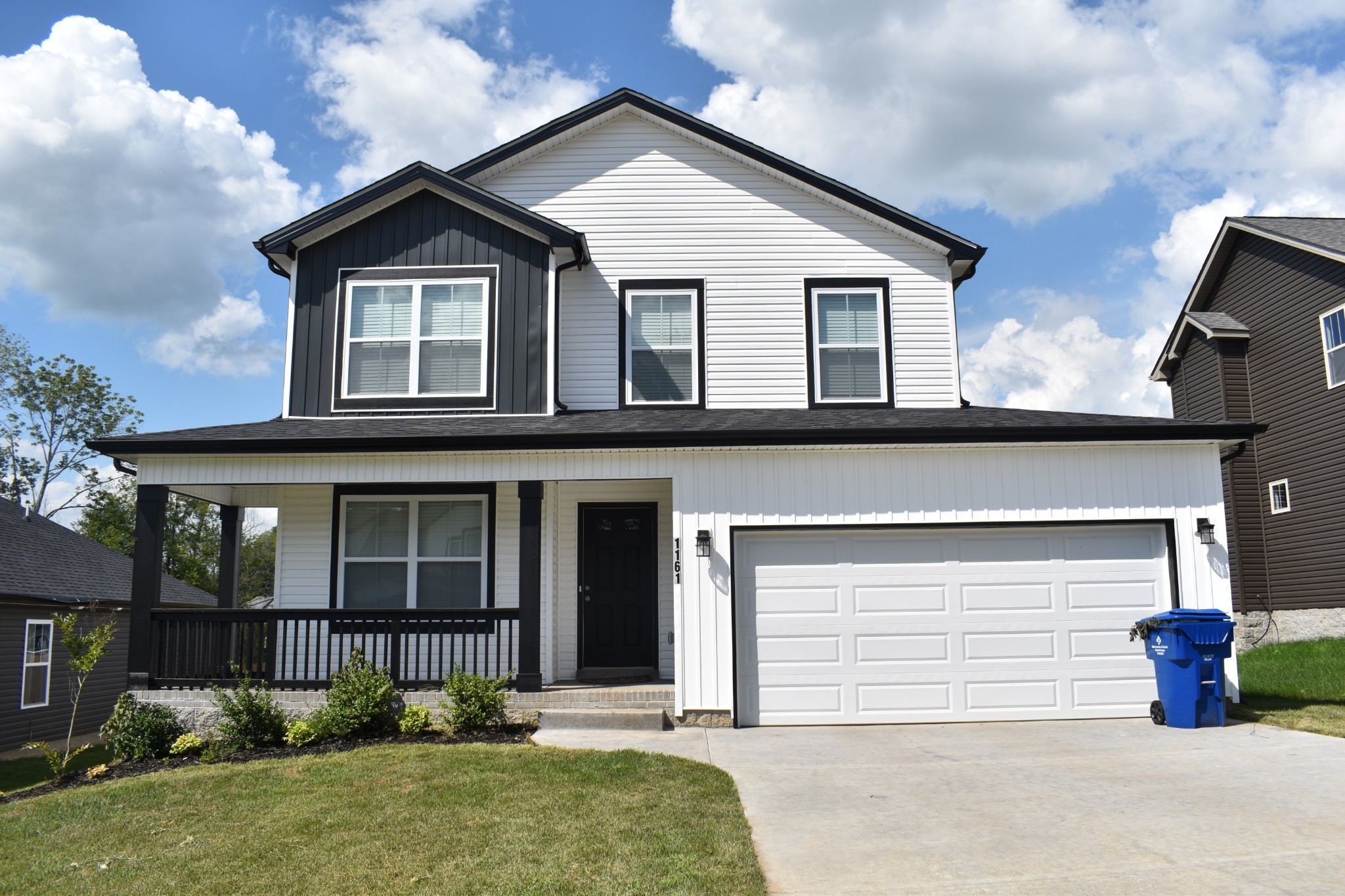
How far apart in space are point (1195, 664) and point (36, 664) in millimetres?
20335

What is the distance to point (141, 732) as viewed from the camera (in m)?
9.80

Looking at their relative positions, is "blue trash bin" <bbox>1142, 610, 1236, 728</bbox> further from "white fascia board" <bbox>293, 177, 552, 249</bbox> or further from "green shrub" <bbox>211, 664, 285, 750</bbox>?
"green shrub" <bbox>211, 664, 285, 750</bbox>

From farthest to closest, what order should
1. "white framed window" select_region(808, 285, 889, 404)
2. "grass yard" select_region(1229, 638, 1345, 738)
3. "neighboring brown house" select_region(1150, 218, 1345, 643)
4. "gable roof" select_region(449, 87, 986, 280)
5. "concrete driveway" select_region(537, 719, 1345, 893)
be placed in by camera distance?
1. "neighboring brown house" select_region(1150, 218, 1345, 643)
2. "gable roof" select_region(449, 87, 986, 280)
3. "white framed window" select_region(808, 285, 889, 404)
4. "grass yard" select_region(1229, 638, 1345, 738)
5. "concrete driveway" select_region(537, 719, 1345, 893)

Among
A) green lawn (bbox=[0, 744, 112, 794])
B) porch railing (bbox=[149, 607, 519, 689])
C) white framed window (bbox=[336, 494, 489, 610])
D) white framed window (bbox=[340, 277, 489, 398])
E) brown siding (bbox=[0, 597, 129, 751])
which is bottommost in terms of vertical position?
green lawn (bbox=[0, 744, 112, 794])

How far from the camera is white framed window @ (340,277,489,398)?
12.6 m

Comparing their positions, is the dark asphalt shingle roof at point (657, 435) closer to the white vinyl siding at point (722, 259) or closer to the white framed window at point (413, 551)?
the white framed window at point (413, 551)

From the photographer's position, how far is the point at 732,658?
1038 centimetres

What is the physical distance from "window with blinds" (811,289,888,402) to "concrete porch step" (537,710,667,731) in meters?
5.33

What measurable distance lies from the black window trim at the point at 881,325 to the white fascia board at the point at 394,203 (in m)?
3.75

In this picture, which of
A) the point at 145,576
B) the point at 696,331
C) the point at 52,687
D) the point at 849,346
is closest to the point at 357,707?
the point at 145,576

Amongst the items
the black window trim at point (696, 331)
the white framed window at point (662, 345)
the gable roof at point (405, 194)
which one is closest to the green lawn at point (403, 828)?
the black window trim at point (696, 331)

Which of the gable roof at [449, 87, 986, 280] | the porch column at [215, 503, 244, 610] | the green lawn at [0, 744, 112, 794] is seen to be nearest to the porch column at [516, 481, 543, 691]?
the porch column at [215, 503, 244, 610]

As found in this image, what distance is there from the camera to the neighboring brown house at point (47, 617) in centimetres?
1834

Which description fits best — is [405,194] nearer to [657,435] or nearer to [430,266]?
[430,266]
